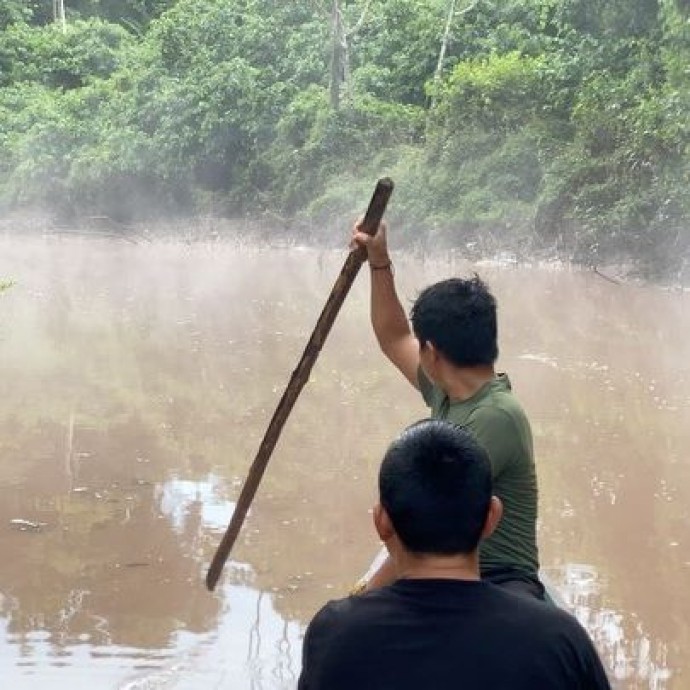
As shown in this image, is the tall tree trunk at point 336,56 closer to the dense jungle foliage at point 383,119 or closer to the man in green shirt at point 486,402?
the dense jungle foliage at point 383,119

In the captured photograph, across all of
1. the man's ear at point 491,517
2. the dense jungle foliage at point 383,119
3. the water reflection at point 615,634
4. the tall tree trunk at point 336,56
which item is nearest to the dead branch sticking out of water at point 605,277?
the dense jungle foliage at point 383,119

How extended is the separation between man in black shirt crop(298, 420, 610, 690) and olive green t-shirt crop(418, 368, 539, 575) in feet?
2.83

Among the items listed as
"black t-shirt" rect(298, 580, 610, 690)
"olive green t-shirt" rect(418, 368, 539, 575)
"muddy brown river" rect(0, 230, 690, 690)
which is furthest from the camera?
"muddy brown river" rect(0, 230, 690, 690)

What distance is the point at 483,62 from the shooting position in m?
22.8

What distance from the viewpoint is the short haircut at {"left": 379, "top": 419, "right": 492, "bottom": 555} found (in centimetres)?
189

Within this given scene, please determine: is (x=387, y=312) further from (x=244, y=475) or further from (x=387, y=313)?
(x=244, y=475)

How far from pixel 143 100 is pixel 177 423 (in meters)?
17.4

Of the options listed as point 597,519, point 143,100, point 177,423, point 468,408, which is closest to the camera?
point 468,408

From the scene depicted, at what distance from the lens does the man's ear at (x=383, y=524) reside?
1.96 metres

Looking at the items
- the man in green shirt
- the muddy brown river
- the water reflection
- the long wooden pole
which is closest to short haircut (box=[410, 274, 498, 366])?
the man in green shirt

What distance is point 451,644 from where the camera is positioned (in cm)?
179

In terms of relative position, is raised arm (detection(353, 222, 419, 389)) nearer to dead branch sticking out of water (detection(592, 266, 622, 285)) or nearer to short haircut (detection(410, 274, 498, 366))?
short haircut (detection(410, 274, 498, 366))

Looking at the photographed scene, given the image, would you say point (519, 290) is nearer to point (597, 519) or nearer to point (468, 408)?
point (597, 519)

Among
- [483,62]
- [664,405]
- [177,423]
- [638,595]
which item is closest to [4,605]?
[638,595]
